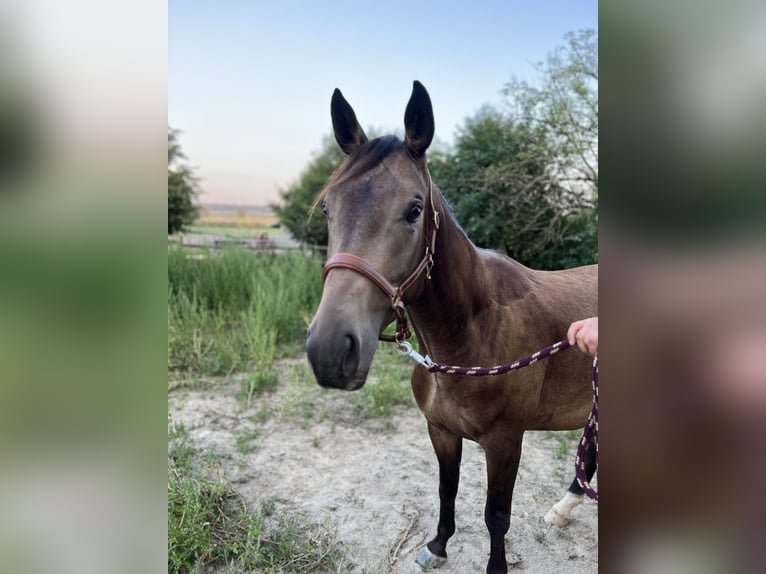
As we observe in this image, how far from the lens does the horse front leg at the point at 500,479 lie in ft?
6.20

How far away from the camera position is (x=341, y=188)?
1.48 m

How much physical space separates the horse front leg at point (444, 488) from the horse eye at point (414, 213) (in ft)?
3.87

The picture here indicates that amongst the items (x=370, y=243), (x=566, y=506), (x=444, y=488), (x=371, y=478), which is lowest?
(x=371, y=478)

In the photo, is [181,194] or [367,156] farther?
[181,194]

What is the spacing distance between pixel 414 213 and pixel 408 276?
0.21 m

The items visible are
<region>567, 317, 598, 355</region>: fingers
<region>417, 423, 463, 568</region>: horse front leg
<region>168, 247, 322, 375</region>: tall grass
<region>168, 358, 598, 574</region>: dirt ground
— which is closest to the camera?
<region>567, 317, 598, 355</region>: fingers

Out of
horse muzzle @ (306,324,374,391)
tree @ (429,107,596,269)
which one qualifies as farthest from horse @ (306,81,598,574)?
tree @ (429,107,596,269)

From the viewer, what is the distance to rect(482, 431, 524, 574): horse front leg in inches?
74.4

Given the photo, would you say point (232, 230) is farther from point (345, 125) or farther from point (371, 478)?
point (345, 125)

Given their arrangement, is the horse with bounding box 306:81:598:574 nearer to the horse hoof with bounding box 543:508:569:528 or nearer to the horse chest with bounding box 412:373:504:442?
the horse chest with bounding box 412:373:504:442

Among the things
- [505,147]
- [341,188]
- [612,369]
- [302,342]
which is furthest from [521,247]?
[612,369]

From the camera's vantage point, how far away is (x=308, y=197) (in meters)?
12.6

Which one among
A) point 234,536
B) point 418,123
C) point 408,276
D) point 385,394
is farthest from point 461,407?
point 385,394

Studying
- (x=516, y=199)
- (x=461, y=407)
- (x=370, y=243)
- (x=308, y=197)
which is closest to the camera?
(x=370, y=243)
